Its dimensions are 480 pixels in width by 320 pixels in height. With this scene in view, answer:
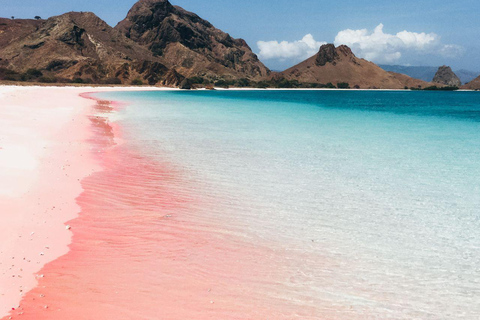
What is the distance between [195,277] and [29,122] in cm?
2023

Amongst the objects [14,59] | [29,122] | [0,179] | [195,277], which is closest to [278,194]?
[195,277]

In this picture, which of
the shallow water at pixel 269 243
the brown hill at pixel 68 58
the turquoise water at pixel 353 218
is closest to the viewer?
the shallow water at pixel 269 243

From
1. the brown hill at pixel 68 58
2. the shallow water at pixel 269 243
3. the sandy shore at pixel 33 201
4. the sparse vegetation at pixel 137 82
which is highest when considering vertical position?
the brown hill at pixel 68 58

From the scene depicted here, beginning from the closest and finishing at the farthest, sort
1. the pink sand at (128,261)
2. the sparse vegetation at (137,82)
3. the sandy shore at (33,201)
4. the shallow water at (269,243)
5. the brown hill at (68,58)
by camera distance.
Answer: the pink sand at (128,261) < the shallow water at (269,243) < the sandy shore at (33,201) < the brown hill at (68,58) < the sparse vegetation at (137,82)

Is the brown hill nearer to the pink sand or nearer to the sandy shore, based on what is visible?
the sandy shore

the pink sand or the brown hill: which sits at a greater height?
the brown hill

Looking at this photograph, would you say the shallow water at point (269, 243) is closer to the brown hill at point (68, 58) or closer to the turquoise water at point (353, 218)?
the turquoise water at point (353, 218)

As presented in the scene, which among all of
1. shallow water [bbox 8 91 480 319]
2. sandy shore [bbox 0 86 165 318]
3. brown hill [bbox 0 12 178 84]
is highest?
brown hill [bbox 0 12 178 84]

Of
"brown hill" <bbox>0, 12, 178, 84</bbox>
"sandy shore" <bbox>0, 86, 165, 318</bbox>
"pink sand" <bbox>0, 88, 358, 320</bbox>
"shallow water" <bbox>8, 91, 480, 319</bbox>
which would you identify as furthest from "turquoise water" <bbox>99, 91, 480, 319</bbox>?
"brown hill" <bbox>0, 12, 178, 84</bbox>

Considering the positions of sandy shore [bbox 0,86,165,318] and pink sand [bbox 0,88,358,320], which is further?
sandy shore [bbox 0,86,165,318]

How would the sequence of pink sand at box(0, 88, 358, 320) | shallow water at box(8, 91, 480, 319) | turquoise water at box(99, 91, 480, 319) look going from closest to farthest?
pink sand at box(0, 88, 358, 320) < shallow water at box(8, 91, 480, 319) < turquoise water at box(99, 91, 480, 319)

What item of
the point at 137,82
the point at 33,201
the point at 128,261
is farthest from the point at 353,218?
the point at 137,82

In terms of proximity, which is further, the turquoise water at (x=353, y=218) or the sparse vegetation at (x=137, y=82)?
the sparse vegetation at (x=137, y=82)

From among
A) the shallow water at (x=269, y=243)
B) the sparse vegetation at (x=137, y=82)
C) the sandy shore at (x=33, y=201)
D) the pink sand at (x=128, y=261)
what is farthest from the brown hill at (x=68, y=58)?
the pink sand at (x=128, y=261)
